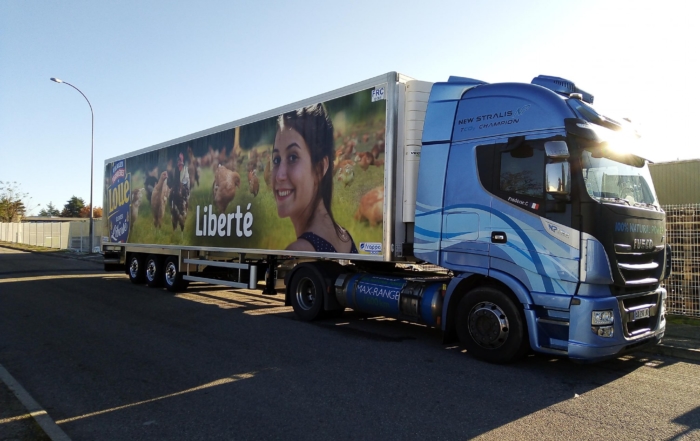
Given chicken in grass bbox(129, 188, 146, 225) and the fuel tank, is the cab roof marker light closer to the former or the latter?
the fuel tank

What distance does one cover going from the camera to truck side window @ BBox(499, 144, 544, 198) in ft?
19.8

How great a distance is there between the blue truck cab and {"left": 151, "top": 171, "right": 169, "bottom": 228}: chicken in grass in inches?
365

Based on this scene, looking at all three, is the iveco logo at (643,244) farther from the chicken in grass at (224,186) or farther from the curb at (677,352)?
the chicken in grass at (224,186)

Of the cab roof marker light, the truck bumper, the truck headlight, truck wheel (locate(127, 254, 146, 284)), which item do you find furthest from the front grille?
truck wheel (locate(127, 254, 146, 284))

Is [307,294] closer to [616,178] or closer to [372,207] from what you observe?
[372,207]

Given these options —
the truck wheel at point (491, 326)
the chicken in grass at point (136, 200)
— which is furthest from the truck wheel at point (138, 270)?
the truck wheel at point (491, 326)

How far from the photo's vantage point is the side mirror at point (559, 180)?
5715mm

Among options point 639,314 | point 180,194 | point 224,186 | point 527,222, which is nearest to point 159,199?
point 180,194

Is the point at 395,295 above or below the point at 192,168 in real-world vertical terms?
below

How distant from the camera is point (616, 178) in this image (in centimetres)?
618

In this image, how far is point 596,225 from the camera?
5609mm

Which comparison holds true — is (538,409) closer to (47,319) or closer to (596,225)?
(596,225)

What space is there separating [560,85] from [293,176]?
4.99 meters

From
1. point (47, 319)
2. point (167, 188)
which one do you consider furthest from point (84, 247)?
point (47, 319)
